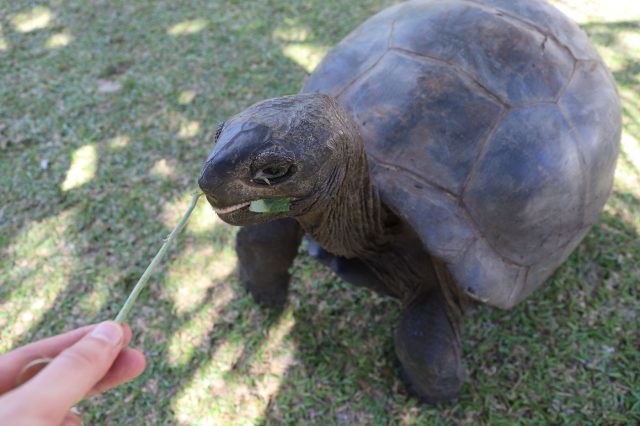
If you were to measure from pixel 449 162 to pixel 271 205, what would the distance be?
694 mm

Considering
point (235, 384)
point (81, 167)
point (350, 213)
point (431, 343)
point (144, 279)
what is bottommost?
point (235, 384)

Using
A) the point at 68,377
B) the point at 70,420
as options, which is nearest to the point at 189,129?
the point at 70,420

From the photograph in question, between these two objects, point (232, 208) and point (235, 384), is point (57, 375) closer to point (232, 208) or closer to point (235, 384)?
point (232, 208)

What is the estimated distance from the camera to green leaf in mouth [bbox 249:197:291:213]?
4.41 feet

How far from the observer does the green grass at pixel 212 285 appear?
2.30 meters

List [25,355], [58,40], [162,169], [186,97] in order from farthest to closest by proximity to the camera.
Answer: [58,40] → [186,97] → [162,169] → [25,355]

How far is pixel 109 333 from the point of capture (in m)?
1.08

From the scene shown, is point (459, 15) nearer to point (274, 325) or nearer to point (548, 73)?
point (548, 73)

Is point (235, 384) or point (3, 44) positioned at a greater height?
point (3, 44)

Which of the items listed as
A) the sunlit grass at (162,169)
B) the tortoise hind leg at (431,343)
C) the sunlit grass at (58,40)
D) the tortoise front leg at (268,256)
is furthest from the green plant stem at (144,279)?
the sunlit grass at (58,40)

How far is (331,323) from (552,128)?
1.40m

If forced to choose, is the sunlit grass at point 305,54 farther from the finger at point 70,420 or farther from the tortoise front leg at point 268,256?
the finger at point 70,420

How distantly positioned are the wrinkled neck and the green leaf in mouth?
126 mm

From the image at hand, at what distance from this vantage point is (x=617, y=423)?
2.17 meters
